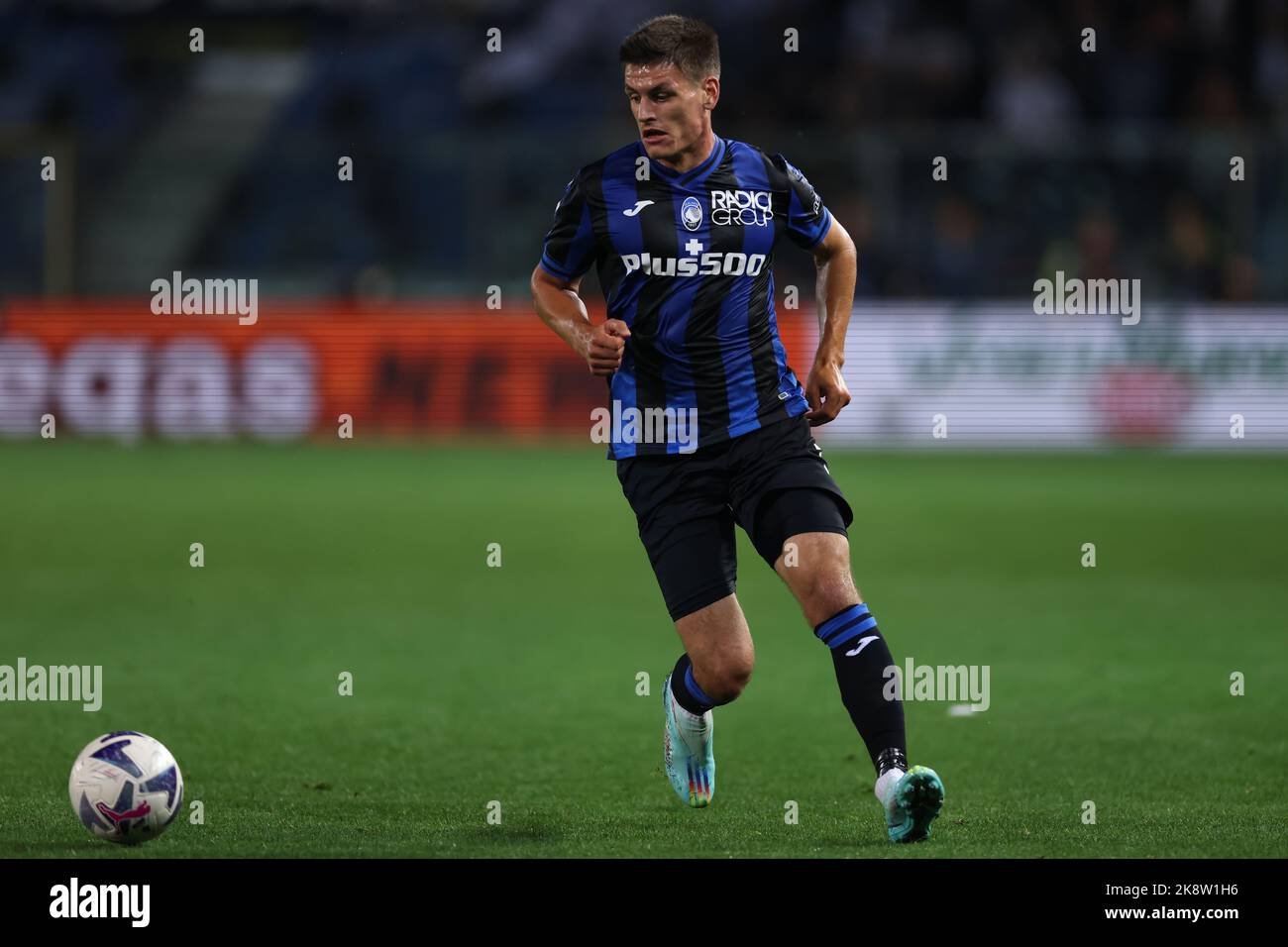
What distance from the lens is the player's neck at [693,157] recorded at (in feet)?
19.6

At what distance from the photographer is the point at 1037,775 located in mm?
6602

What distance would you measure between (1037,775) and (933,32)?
63.8 feet


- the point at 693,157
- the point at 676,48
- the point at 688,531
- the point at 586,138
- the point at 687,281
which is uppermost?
the point at 586,138

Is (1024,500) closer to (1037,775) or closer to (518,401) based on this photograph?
(518,401)

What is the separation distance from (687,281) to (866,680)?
1371 millimetres

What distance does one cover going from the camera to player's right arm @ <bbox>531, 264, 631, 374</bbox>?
18.5 feet

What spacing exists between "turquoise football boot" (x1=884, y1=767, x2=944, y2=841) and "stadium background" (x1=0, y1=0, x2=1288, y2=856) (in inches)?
6.9

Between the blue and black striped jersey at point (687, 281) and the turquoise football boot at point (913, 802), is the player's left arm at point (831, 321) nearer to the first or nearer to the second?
the blue and black striped jersey at point (687, 281)

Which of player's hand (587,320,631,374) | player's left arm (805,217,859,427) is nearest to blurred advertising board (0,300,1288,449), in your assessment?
player's left arm (805,217,859,427)

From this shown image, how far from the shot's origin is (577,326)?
6.01 metres

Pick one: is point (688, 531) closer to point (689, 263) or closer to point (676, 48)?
point (689, 263)

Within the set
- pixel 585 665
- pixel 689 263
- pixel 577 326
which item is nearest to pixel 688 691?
pixel 577 326

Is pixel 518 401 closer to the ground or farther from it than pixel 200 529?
farther from it
